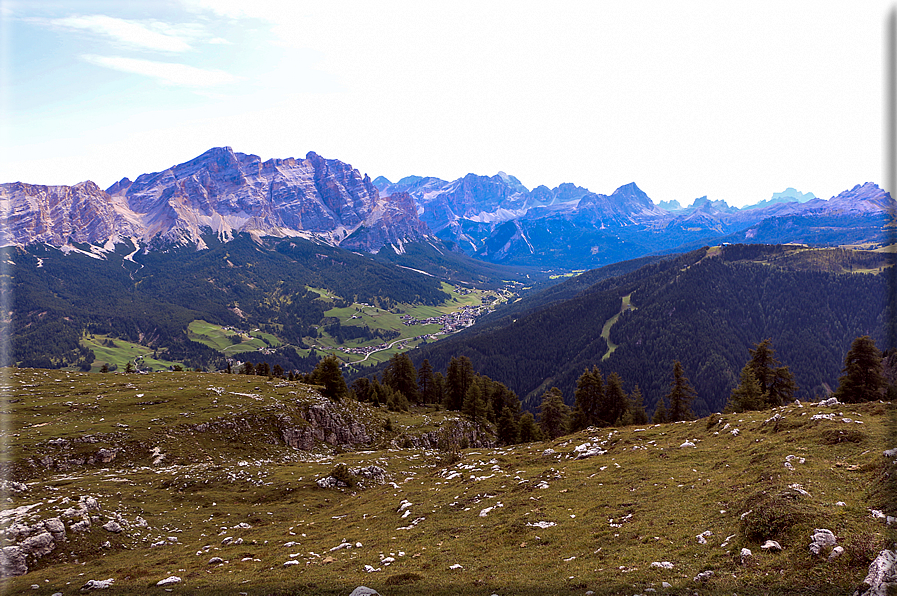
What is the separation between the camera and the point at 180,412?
52125 mm

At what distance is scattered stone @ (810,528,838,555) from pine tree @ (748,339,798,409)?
5740cm

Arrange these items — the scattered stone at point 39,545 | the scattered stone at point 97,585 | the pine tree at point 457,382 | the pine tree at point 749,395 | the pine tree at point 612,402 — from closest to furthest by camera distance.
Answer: the scattered stone at point 97,585 < the scattered stone at point 39,545 < the pine tree at point 749,395 < the pine tree at point 612,402 < the pine tree at point 457,382

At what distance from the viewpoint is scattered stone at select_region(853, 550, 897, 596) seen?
891cm

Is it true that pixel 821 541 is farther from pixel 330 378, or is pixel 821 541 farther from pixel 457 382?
pixel 457 382

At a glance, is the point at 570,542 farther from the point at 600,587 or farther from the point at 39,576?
the point at 39,576

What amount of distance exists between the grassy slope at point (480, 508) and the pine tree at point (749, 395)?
Answer: 77.3 feet

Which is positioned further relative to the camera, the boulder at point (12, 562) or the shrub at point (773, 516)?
the boulder at point (12, 562)

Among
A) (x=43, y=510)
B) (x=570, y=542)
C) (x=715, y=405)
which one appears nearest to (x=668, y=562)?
(x=570, y=542)

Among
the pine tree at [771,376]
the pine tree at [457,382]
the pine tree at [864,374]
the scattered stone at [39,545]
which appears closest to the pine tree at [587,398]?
the pine tree at [771,376]

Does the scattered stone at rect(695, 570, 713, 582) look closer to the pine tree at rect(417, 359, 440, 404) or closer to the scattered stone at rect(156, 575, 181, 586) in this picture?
the scattered stone at rect(156, 575, 181, 586)

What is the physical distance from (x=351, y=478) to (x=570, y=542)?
29.4m

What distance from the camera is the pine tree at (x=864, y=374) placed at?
Answer: 158ft

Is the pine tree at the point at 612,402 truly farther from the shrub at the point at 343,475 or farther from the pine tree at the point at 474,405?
the shrub at the point at 343,475

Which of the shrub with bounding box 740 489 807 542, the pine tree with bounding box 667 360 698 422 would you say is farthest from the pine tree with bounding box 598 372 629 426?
the shrub with bounding box 740 489 807 542
